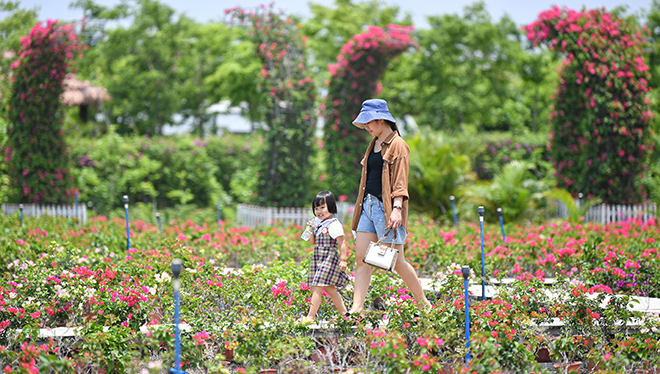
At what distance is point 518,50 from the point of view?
78.5 ft

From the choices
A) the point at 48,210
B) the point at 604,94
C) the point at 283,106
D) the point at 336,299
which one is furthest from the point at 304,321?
the point at 604,94

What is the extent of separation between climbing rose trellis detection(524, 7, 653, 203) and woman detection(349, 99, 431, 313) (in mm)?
7512

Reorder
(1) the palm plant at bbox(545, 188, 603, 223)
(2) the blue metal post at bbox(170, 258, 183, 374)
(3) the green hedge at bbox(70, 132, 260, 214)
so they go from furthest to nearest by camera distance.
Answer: (3) the green hedge at bbox(70, 132, 260, 214)
(1) the palm plant at bbox(545, 188, 603, 223)
(2) the blue metal post at bbox(170, 258, 183, 374)

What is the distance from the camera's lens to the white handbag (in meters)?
3.89

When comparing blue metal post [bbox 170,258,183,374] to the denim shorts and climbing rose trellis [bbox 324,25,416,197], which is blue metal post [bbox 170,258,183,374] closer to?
the denim shorts

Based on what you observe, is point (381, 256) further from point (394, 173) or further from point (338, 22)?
point (338, 22)

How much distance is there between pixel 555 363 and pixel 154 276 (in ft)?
10.1

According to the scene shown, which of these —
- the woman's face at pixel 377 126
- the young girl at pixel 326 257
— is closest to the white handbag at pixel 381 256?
the young girl at pixel 326 257

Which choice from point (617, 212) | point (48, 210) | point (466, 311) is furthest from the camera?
point (48, 210)

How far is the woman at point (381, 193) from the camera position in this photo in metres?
4.09

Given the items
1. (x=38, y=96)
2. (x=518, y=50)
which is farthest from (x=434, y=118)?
(x=38, y=96)

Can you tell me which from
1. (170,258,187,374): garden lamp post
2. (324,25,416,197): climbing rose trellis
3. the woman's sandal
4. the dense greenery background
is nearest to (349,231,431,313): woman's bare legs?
the woman's sandal

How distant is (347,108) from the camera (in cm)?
1137

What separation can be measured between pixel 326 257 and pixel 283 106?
6943 mm
